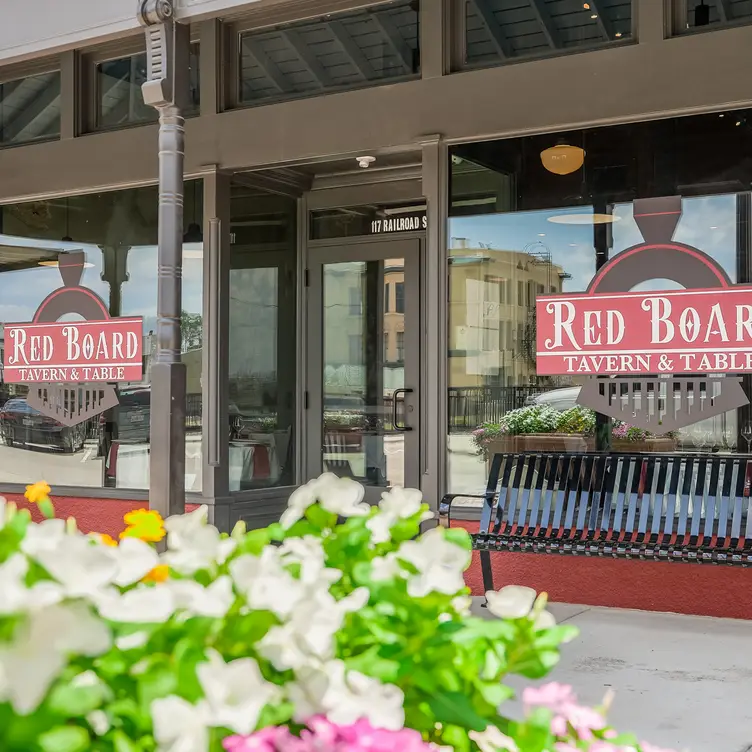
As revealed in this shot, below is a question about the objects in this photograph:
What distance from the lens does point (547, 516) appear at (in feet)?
17.7

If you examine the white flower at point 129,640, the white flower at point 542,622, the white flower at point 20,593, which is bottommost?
the white flower at point 542,622

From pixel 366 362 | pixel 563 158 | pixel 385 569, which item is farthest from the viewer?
pixel 366 362

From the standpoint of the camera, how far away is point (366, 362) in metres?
7.80

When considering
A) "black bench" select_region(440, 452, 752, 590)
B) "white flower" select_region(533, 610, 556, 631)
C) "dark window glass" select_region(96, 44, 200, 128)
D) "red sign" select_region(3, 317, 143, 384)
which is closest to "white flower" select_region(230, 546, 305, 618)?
"white flower" select_region(533, 610, 556, 631)

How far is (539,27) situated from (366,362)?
3.03 meters

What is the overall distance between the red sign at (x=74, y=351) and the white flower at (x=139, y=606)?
6509 mm

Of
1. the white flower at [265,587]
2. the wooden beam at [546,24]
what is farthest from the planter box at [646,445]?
the white flower at [265,587]

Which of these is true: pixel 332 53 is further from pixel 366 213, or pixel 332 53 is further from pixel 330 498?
pixel 330 498

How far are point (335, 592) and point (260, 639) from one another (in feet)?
0.92

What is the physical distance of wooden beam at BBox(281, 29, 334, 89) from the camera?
6.53 meters

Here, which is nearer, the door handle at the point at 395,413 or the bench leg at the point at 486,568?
the bench leg at the point at 486,568

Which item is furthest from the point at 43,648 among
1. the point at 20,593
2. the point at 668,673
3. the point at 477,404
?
the point at 477,404

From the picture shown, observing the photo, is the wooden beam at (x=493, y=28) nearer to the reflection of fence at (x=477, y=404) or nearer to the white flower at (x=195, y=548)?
the reflection of fence at (x=477, y=404)

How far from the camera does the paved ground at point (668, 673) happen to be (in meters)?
3.58
